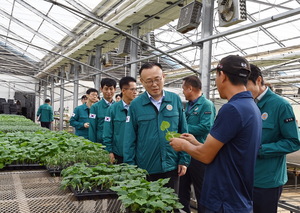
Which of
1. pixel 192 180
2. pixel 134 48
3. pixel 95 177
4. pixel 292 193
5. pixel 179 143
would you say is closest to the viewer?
pixel 179 143

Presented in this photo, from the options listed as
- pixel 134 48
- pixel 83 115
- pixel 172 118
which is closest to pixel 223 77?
pixel 172 118

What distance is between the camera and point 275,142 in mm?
2086

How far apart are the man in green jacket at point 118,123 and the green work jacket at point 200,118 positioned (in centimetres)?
75

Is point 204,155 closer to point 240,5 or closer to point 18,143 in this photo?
point 18,143

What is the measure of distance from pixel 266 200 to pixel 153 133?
3.18ft

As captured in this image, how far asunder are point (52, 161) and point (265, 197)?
1745 millimetres

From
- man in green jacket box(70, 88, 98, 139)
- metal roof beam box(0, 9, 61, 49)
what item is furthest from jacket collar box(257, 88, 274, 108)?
metal roof beam box(0, 9, 61, 49)

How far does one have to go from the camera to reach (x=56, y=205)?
1649 mm

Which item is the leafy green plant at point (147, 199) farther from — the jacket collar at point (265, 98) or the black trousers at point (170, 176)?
the jacket collar at point (265, 98)

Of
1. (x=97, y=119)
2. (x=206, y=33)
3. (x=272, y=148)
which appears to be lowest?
(x=272, y=148)

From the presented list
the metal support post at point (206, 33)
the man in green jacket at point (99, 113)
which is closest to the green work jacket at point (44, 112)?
the man in green jacket at point (99, 113)

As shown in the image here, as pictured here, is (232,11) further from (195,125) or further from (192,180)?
(192,180)

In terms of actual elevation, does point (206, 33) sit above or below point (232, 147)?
above

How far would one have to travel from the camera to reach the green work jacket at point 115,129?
320 centimetres
